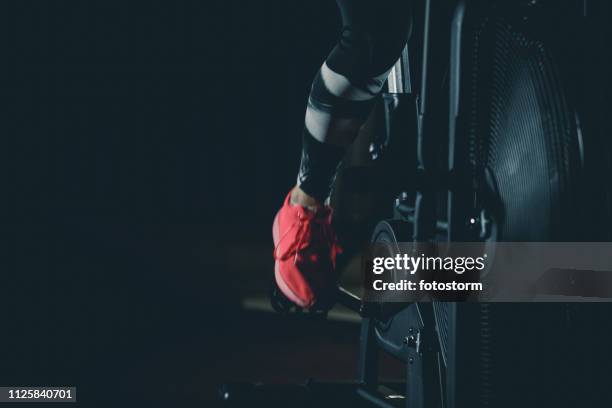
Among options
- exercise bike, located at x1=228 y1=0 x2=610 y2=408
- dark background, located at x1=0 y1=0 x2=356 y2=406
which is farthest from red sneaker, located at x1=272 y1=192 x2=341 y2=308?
dark background, located at x1=0 y1=0 x2=356 y2=406

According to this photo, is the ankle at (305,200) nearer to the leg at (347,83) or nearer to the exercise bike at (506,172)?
the leg at (347,83)

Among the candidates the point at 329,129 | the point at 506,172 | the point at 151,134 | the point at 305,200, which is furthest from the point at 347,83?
the point at 151,134

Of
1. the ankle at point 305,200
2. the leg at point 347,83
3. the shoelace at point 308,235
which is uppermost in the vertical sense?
the leg at point 347,83

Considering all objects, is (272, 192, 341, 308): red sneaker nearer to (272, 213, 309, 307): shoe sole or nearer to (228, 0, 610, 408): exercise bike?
(272, 213, 309, 307): shoe sole

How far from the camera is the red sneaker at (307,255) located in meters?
1.25

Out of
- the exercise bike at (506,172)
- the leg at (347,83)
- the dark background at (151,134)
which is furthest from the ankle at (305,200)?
the dark background at (151,134)

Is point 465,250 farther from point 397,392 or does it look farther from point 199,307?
point 199,307

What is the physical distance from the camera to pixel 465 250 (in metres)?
0.97

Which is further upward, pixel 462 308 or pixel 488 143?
pixel 488 143

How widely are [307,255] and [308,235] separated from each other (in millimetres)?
31

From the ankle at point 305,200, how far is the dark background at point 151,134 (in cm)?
206

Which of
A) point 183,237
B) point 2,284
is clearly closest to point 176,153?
point 183,237

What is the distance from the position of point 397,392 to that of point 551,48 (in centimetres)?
84

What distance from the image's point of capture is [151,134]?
6020 mm
